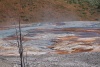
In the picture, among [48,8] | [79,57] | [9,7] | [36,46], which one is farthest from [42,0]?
[79,57]

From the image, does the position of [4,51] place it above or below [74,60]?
below

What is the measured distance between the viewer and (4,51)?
17516mm

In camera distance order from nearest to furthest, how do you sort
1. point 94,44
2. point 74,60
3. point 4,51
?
1. point 74,60
2. point 4,51
3. point 94,44

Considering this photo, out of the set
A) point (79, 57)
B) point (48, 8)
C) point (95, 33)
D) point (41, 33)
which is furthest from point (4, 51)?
point (48, 8)

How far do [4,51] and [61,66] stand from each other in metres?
6.46

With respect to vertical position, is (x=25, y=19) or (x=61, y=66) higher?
(x=61, y=66)

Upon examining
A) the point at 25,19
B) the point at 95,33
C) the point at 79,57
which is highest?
the point at 79,57

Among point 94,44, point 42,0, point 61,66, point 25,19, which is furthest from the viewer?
point 42,0

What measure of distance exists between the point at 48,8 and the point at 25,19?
406 centimetres

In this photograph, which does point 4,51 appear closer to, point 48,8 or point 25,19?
point 25,19

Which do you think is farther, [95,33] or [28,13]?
[28,13]

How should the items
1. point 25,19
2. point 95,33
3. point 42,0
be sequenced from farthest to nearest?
1. point 42,0
2. point 25,19
3. point 95,33

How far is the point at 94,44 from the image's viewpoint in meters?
19.0

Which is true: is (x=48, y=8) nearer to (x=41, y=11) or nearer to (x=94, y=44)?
(x=41, y=11)
